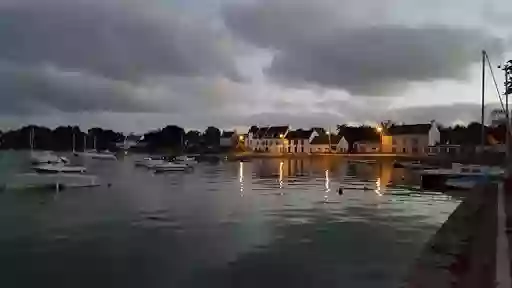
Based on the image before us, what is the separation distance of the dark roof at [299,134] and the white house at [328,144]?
92.7 inches

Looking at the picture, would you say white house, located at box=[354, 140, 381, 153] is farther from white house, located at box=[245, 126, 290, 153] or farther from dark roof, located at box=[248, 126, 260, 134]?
dark roof, located at box=[248, 126, 260, 134]

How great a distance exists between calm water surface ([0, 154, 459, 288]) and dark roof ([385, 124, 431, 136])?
99.5m

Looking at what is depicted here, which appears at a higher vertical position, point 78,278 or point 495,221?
point 495,221

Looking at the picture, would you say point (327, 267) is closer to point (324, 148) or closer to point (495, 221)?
point (495, 221)

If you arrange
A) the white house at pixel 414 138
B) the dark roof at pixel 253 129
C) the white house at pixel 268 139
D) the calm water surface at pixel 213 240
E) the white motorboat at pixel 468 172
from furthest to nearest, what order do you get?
1. the dark roof at pixel 253 129
2. the white house at pixel 268 139
3. the white house at pixel 414 138
4. the white motorboat at pixel 468 172
5. the calm water surface at pixel 213 240

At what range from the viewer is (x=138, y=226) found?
78.4ft

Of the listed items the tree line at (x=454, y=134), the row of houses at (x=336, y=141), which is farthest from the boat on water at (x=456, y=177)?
the row of houses at (x=336, y=141)

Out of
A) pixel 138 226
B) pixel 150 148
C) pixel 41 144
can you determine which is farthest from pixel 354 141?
pixel 138 226

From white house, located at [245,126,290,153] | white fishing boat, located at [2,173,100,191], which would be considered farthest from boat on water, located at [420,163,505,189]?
white house, located at [245,126,290,153]

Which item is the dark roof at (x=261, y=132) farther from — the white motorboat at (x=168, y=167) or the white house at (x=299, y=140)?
the white motorboat at (x=168, y=167)

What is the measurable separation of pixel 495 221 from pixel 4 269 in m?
15.3

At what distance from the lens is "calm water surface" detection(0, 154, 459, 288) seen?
48.9ft

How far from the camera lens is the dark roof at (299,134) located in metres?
162

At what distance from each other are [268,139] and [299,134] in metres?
10.6
